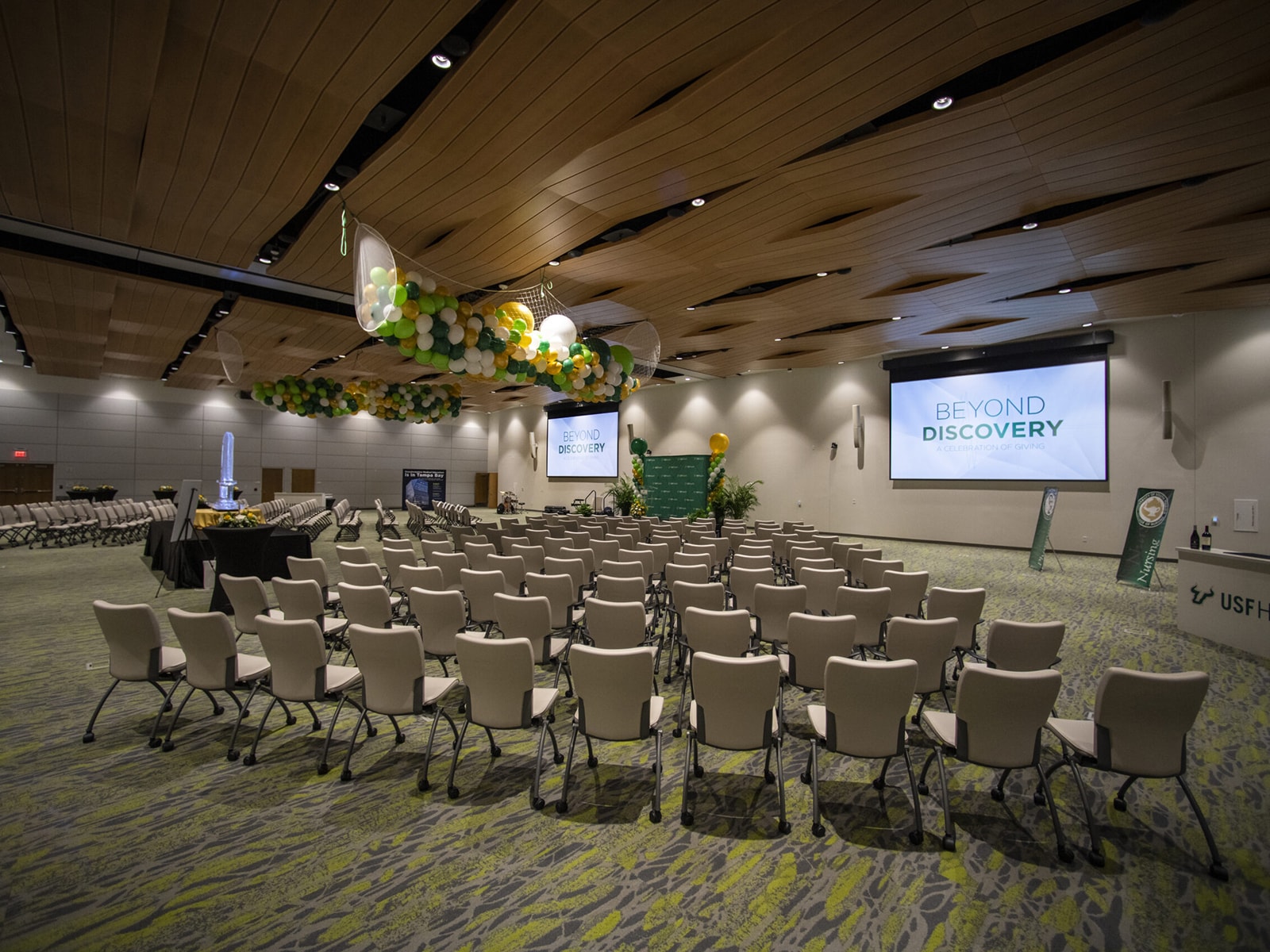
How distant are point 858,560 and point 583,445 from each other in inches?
651

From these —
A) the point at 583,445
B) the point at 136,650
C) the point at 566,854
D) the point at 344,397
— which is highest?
the point at 344,397

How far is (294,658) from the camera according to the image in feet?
10.7

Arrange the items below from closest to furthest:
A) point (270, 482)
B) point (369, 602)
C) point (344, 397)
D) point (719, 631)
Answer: point (719, 631) → point (369, 602) → point (344, 397) → point (270, 482)

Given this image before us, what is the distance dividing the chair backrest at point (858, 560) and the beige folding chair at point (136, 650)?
20.0 ft

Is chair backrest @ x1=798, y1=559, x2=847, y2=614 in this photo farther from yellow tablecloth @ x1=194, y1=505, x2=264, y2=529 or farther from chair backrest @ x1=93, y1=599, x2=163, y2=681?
yellow tablecloth @ x1=194, y1=505, x2=264, y2=529

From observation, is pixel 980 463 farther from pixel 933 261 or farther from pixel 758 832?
pixel 758 832

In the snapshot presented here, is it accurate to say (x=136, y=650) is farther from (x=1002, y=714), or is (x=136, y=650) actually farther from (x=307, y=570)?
(x=1002, y=714)

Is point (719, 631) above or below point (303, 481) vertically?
below

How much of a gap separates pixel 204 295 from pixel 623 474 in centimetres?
1339

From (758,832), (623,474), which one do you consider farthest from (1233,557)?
(623,474)

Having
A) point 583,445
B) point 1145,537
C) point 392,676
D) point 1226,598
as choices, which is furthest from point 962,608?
point 583,445

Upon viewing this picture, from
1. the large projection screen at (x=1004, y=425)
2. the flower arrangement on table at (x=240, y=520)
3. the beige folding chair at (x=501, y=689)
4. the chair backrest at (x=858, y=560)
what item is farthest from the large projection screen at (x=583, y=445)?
the beige folding chair at (x=501, y=689)

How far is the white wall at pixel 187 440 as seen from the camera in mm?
17703

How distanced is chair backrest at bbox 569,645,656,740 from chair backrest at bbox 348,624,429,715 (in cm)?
91
